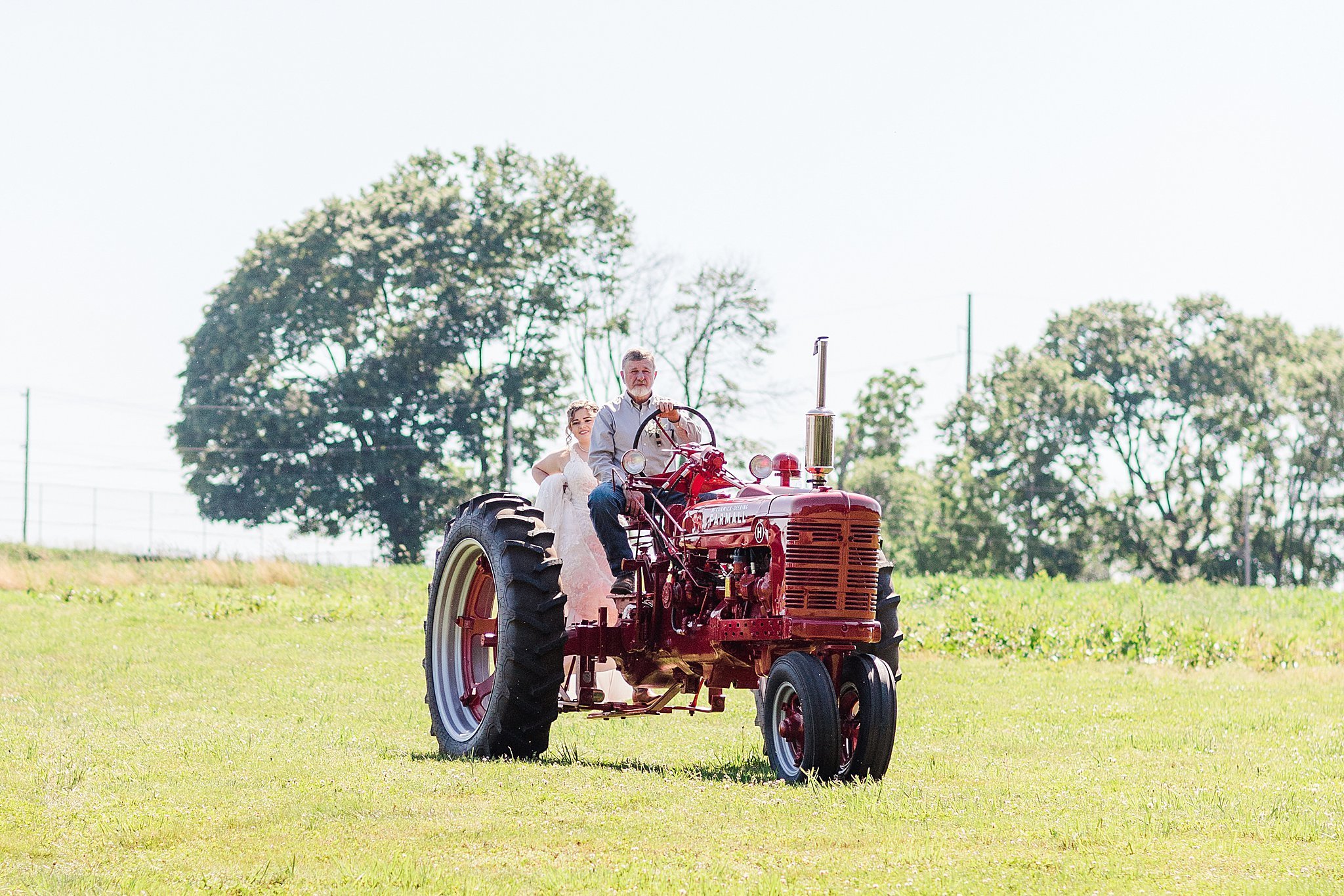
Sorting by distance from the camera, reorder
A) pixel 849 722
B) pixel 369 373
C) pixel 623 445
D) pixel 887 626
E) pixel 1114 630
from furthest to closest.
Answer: pixel 369 373 < pixel 1114 630 < pixel 623 445 < pixel 887 626 < pixel 849 722

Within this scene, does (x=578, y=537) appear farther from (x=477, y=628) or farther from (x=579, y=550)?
(x=477, y=628)

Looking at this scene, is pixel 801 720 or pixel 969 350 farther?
pixel 969 350

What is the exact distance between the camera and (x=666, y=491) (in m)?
9.52

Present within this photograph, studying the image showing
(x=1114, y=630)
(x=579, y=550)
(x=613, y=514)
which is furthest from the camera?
(x=1114, y=630)

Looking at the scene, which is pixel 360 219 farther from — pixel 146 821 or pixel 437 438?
pixel 146 821

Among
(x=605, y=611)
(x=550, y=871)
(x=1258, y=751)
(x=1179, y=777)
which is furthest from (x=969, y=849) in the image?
(x=1258, y=751)

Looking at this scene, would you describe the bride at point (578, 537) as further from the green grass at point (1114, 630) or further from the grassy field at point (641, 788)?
the green grass at point (1114, 630)

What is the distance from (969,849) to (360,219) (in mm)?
44727

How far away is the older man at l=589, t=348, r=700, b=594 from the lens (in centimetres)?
944

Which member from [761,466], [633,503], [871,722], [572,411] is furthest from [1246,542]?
[871,722]

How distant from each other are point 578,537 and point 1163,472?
49.7 m

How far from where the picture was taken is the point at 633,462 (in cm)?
910

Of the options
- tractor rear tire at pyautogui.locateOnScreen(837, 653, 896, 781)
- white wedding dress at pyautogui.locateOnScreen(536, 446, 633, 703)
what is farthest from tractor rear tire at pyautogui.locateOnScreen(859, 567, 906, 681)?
white wedding dress at pyautogui.locateOnScreen(536, 446, 633, 703)

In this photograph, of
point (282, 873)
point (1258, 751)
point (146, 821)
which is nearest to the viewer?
point (282, 873)
